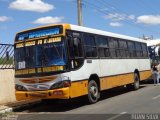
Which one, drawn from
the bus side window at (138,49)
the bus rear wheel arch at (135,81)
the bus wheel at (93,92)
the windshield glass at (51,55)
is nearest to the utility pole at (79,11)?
the bus side window at (138,49)

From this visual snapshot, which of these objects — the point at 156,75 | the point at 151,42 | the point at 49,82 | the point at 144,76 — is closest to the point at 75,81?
the point at 49,82

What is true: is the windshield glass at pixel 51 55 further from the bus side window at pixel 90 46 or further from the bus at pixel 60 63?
the bus side window at pixel 90 46

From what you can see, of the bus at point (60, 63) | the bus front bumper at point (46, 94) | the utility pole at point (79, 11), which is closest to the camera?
the bus front bumper at point (46, 94)

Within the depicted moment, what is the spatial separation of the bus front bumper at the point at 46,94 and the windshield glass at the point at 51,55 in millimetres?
966

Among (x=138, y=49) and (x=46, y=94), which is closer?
(x=46, y=94)

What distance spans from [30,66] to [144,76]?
35.0 feet

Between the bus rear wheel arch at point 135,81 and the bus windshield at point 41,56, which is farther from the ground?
the bus windshield at point 41,56

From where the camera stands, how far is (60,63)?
1421 centimetres

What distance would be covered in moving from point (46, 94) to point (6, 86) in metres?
4.18

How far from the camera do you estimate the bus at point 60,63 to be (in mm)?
14227

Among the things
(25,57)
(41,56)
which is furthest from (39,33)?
(25,57)

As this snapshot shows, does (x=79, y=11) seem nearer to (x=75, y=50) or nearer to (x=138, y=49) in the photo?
(x=138, y=49)

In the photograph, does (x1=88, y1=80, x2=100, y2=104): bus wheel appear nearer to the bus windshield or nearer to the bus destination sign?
the bus windshield

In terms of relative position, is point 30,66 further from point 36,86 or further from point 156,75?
point 156,75
